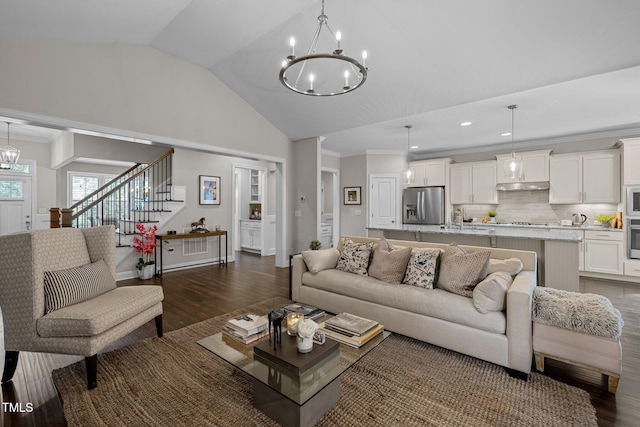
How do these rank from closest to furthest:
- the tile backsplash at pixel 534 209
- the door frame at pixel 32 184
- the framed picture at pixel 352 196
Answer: the tile backsplash at pixel 534 209, the door frame at pixel 32 184, the framed picture at pixel 352 196

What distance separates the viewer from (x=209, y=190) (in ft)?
21.0

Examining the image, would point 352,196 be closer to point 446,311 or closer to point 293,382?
point 446,311

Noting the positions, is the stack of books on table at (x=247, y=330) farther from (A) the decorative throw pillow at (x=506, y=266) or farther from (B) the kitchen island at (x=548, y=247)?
(B) the kitchen island at (x=548, y=247)

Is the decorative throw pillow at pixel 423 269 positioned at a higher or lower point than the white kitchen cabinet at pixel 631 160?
lower

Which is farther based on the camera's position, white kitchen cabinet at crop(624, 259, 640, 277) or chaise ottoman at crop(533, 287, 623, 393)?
white kitchen cabinet at crop(624, 259, 640, 277)

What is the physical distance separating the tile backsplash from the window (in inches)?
394

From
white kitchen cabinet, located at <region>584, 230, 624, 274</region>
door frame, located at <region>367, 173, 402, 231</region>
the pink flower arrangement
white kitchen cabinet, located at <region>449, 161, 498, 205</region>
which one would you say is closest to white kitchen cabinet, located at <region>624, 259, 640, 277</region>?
white kitchen cabinet, located at <region>584, 230, 624, 274</region>

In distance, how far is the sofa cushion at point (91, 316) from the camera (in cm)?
196

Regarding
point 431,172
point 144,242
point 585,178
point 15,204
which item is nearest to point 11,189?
point 15,204

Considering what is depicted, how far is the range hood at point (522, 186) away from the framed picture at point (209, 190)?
6007 millimetres

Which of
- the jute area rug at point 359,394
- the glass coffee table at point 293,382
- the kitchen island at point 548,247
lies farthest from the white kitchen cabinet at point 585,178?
the glass coffee table at point 293,382

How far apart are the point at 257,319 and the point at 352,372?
31.5 inches

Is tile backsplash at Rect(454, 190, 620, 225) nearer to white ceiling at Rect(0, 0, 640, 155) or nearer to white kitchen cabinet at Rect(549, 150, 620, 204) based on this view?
white kitchen cabinet at Rect(549, 150, 620, 204)

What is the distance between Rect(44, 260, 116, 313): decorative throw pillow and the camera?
2.10 metres
